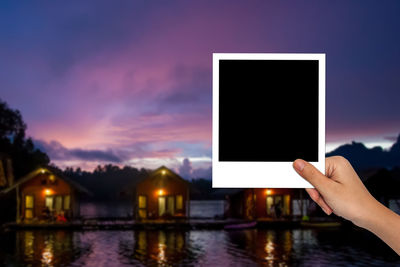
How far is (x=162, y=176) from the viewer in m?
44.5

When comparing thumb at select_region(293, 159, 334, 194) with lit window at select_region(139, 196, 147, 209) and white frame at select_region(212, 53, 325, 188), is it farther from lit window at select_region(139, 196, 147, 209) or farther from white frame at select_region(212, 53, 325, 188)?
lit window at select_region(139, 196, 147, 209)

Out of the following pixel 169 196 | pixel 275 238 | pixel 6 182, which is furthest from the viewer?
pixel 6 182

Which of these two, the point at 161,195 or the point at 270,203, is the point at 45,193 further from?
the point at 270,203

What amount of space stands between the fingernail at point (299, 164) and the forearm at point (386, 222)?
0.36 m

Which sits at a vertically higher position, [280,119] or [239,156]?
[280,119]

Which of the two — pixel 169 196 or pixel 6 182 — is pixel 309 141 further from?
pixel 6 182

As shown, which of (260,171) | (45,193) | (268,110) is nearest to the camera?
(260,171)

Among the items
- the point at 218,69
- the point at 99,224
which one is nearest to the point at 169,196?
the point at 99,224

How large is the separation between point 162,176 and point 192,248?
14.7 meters

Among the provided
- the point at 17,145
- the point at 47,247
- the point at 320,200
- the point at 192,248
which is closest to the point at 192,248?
the point at 192,248

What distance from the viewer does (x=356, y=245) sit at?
33.0 m

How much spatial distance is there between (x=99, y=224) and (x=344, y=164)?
41.0 metres

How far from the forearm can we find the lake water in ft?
76.9

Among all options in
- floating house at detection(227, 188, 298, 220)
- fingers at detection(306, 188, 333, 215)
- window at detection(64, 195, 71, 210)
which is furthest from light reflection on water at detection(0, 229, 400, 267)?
fingers at detection(306, 188, 333, 215)
